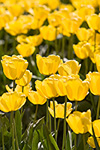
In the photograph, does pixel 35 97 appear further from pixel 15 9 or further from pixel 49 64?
pixel 15 9

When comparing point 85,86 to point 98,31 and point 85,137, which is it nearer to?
point 85,137

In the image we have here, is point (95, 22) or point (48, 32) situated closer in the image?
point (95, 22)

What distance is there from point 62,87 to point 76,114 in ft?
0.39

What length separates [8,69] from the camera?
4.73 ft

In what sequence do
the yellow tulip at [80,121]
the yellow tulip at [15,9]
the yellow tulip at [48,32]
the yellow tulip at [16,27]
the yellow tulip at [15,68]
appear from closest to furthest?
the yellow tulip at [80,121], the yellow tulip at [15,68], the yellow tulip at [48,32], the yellow tulip at [16,27], the yellow tulip at [15,9]

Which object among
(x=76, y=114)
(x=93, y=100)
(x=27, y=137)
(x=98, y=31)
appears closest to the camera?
(x=76, y=114)

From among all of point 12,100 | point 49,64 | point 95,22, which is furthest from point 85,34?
point 12,100

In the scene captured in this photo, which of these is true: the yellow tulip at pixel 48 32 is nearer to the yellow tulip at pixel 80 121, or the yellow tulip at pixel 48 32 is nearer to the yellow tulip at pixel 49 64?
the yellow tulip at pixel 49 64

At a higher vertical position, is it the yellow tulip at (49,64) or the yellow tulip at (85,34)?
the yellow tulip at (49,64)

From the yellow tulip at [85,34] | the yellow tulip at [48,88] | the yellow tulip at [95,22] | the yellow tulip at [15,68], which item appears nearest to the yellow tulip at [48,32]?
the yellow tulip at [85,34]

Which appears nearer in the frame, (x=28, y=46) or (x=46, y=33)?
(x=28, y=46)

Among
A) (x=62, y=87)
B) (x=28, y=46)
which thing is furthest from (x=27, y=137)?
(x=28, y=46)

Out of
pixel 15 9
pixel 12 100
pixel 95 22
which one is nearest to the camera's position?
pixel 12 100

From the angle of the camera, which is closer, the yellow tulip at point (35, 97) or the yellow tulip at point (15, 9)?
the yellow tulip at point (35, 97)
